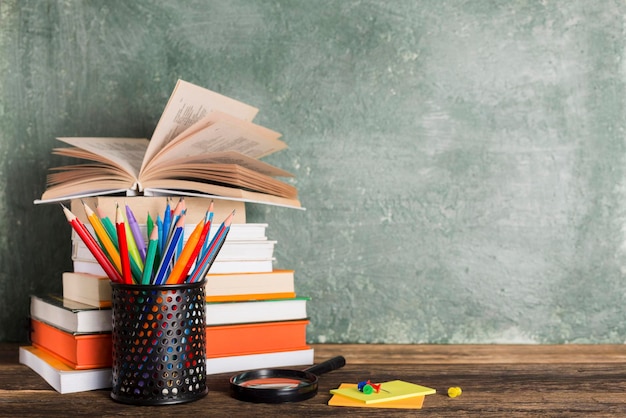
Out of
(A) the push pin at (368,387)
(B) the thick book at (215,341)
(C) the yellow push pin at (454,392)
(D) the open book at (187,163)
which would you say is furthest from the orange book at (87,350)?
(C) the yellow push pin at (454,392)

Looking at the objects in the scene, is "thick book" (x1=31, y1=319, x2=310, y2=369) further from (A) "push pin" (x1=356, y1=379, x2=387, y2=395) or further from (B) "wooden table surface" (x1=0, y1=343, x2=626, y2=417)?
(A) "push pin" (x1=356, y1=379, x2=387, y2=395)

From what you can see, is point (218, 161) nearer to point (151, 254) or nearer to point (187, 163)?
point (187, 163)

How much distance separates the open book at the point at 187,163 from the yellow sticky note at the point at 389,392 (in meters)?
0.33

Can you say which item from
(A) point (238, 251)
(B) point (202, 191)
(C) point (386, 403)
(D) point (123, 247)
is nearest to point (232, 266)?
(A) point (238, 251)

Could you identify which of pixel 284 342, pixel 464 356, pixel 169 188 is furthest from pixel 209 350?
pixel 464 356

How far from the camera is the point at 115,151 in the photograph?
1.22 meters

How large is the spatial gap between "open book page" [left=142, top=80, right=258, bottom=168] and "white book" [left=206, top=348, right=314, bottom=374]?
0.33m

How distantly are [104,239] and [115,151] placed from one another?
0.99ft

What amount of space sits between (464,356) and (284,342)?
34 cm

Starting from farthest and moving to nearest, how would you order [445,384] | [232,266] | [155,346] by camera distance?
[232,266]
[445,384]
[155,346]

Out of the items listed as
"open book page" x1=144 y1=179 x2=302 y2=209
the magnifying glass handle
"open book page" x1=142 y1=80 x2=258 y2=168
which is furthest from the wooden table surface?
"open book page" x1=142 y1=80 x2=258 y2=168

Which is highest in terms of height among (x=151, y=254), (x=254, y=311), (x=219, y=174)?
(x=219, y=174)

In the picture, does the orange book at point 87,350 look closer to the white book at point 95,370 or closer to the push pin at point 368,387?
the white book at point 95,370

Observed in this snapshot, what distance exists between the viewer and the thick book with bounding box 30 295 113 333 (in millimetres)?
1005
